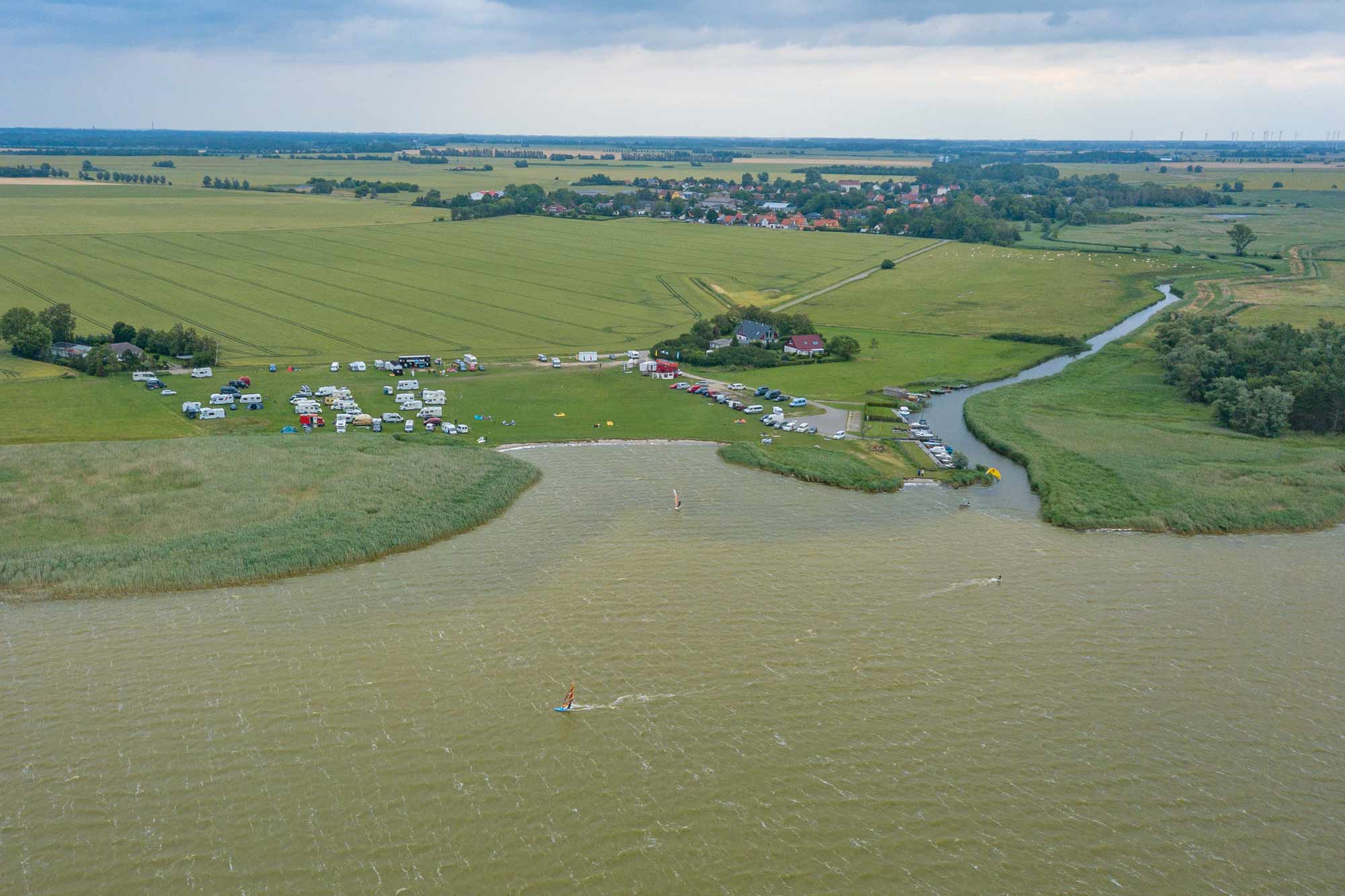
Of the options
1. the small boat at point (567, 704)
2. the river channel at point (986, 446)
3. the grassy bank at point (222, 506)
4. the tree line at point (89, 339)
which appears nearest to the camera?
the small boat at point (567, 704)

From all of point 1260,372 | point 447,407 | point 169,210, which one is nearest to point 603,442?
point 447,407

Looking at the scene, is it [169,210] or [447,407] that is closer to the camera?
[447,407]

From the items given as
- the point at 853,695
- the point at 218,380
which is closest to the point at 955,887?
the point at 853,695

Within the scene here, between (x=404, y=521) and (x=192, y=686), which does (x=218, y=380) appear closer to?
(x=404, y=521)

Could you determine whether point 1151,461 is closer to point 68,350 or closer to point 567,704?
point 567,704

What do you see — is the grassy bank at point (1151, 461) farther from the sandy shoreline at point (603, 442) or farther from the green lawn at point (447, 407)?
the sandy shoreline at point (603, 442)

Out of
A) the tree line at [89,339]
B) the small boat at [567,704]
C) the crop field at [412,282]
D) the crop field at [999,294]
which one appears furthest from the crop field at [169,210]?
the small boat at [567,704]
